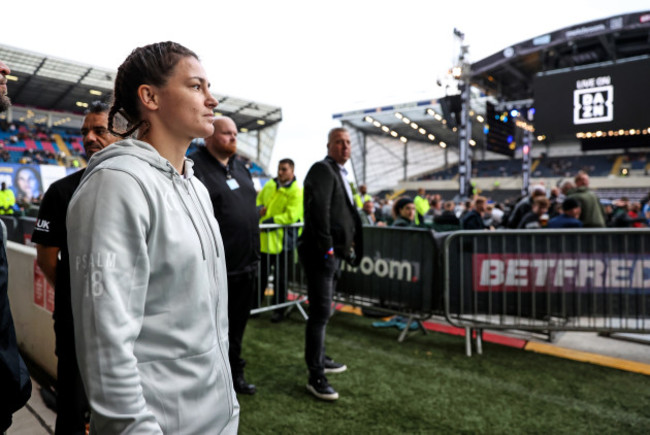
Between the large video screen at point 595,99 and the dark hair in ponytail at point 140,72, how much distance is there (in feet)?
48.5

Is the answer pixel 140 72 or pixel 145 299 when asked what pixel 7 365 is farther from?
pixel 140 72

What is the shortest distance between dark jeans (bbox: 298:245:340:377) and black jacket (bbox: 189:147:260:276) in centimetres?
44

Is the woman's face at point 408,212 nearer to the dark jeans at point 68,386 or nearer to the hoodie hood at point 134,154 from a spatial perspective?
the dark jeans at point 68,386

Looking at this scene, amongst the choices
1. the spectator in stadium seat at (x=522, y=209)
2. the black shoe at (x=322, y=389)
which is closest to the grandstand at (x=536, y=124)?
the spectator in stadium seat at (x=522, y=209)

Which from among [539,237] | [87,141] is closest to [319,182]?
[87,141]

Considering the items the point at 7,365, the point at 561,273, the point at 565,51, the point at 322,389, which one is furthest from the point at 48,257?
the point at 565,51

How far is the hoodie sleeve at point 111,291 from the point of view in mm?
820

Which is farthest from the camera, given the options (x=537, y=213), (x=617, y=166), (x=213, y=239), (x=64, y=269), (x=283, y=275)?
(x=617, y=166)

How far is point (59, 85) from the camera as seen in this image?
31078 mm

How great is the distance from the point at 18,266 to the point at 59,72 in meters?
32.5

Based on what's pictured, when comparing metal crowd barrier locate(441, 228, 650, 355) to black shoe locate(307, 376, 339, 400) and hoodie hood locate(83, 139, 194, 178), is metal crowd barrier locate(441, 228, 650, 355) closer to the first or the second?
black shoe locate(307, 376, 339, 400)

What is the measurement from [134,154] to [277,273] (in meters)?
4.12

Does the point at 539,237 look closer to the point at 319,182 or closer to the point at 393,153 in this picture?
the point at 319,182

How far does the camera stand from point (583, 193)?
5574 millimetres
